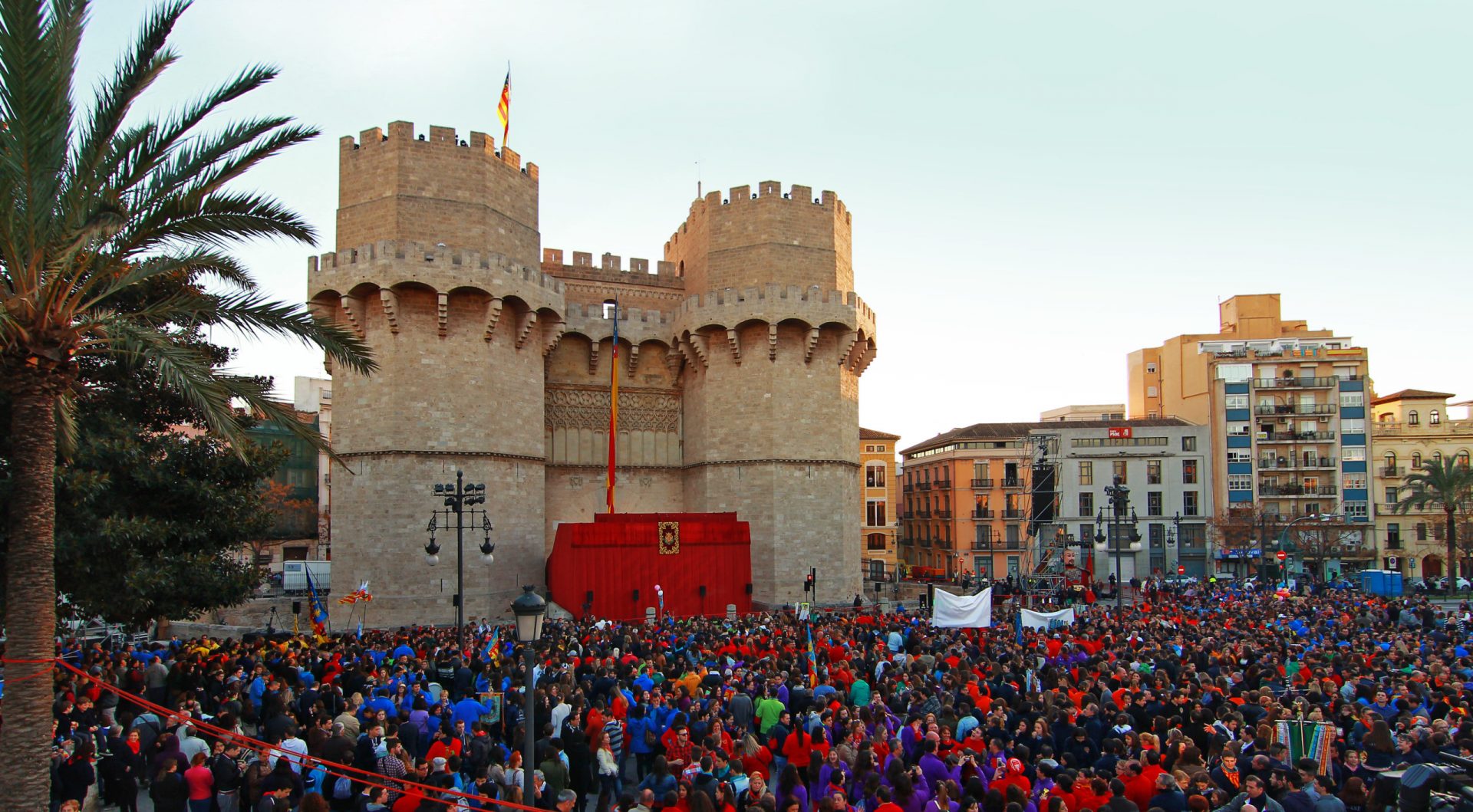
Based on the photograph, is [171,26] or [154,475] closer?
[171,26]

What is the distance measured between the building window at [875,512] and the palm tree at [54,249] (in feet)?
173

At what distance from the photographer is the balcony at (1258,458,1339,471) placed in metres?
53.7

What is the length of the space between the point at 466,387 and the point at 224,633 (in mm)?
9620

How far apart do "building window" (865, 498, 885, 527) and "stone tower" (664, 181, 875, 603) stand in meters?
24.7

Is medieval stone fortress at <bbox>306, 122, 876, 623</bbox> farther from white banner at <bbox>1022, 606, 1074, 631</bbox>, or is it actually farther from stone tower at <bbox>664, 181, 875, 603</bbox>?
white banner at <bbox>1022, 606, 1074, 631</bbox>

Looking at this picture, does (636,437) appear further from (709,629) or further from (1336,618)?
(1336,618)

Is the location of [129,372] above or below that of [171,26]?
below

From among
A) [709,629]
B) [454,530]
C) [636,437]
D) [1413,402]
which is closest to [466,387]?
[454,530]

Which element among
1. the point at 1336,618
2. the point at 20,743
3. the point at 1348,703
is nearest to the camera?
the point at 20,743

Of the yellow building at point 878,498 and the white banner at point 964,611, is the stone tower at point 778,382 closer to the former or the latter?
the white banner at point 964,611

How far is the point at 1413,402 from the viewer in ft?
187

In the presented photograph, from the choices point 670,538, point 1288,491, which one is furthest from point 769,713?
point 1288,491

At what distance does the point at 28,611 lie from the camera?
792cm

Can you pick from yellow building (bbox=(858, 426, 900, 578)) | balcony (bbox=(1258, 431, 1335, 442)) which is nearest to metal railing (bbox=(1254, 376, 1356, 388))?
balcony (bbox=(1258, 431, 1335, 442))
